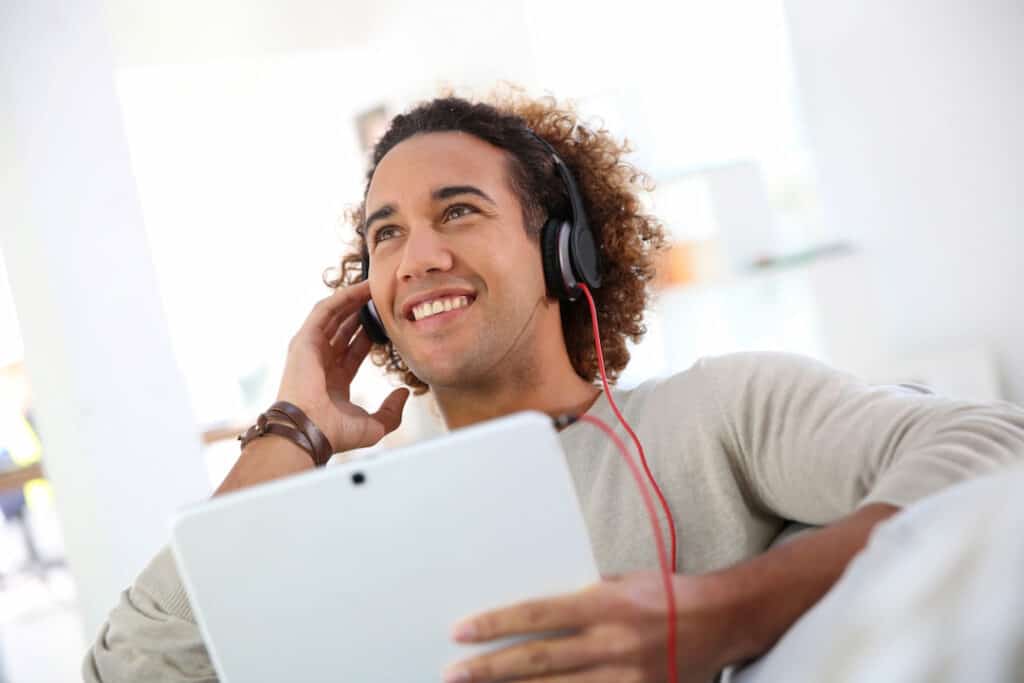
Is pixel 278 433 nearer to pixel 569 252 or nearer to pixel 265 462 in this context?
pixel 265 462

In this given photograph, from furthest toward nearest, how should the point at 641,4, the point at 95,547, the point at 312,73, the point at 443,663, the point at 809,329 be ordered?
the point at 312,73, the point at 641,4, the point at 809,329, the point at 95,547, the point at 443,663

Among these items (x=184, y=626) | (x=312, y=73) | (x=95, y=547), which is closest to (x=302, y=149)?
(x=312, y=73)

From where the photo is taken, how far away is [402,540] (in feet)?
2.44

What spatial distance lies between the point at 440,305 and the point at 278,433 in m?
0.27

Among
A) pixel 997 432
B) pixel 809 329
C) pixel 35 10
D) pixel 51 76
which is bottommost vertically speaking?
pixel 809 329

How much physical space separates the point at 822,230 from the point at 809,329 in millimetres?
377

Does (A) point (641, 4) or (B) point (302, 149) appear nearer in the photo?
(A) point (641, 4)

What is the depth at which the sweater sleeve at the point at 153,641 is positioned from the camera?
1086 millimetres

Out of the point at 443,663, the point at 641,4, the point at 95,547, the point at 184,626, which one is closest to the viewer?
the point at 443,663

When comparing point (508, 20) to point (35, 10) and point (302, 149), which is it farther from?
point (35, 10)

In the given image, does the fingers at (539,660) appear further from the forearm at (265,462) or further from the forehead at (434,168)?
the forehead at (434,168)

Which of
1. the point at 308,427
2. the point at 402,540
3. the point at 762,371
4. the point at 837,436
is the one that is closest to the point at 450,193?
the point at 308,427

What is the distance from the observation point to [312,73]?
4.86 m

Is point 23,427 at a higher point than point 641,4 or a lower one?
lower
